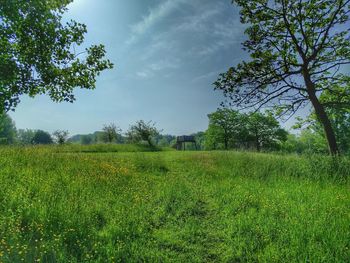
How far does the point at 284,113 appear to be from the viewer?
1510 centimetres

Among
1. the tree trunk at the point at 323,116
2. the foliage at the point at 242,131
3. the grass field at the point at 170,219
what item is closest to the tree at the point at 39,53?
the grass field at the point at 170,219

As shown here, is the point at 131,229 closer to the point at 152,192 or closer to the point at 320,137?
the point at 152,192

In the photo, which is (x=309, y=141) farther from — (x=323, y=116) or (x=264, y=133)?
(x=323, y=116)

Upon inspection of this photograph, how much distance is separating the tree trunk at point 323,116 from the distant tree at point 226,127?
53167 mm

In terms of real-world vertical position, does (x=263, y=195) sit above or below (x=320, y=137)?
below

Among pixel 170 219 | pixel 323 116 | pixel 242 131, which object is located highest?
pixel 242 131

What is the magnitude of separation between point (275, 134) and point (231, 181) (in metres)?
63.3

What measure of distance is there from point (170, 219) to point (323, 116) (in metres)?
10.3

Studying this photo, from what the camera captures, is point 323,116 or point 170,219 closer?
point 170,219

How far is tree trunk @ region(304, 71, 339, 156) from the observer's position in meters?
12.7

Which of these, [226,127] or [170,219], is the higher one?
[226,127]

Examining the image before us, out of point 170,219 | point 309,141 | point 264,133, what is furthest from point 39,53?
point 264,133

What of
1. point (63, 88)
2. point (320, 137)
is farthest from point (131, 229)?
point (320, 137)

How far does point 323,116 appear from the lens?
12883 mm
